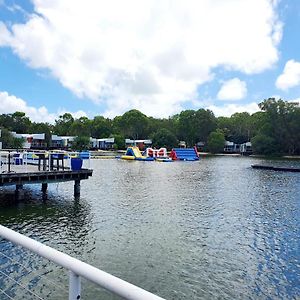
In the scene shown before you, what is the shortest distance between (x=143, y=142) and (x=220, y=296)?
289 feet

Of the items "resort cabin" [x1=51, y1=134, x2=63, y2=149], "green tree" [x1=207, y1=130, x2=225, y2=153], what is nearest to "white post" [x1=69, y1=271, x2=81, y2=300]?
"green tree" [x1=207, y1=130, x2=225, y2=153]

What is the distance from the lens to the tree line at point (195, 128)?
81.1 m

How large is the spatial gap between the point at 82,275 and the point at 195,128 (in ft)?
317

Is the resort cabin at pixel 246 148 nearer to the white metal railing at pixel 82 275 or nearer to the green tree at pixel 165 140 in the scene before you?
the green tree at pixel 165 140

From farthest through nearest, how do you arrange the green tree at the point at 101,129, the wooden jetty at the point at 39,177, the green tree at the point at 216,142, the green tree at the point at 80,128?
the green tree at the point at 101,129 → the green tree at the point at 80,128 → the green tree at the point at 216,142 → the wooden jetty at the point at 39,177

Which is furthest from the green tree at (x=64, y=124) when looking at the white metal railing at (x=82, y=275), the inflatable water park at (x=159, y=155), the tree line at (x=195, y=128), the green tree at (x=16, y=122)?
the white metal railing at (x=82, y=275)

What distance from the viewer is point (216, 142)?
299 ft

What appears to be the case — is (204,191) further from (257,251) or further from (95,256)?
(95,256)

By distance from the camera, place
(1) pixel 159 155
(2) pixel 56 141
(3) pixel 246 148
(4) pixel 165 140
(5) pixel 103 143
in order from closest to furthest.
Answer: (1) pixel 159 155
(4) pixel 165 140
(3) pixel 246 148
(2) pixel 56 141
(5) pixel 103 143

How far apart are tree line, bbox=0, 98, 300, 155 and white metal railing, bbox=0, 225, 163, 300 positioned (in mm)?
74382

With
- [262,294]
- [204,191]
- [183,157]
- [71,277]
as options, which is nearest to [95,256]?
[262,294]

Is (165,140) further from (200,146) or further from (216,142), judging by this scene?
(200,146)

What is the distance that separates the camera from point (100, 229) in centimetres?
1268

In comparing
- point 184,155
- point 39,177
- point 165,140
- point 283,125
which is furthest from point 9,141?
point 283,125
